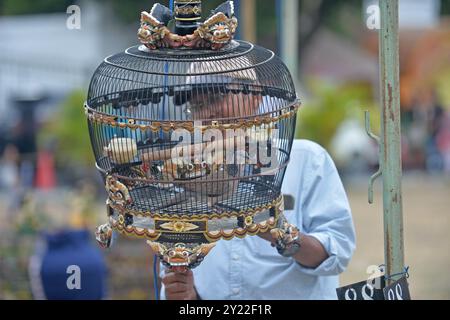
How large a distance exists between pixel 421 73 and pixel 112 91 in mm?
12667

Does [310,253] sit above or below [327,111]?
above

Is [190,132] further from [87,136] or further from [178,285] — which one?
[87,136]

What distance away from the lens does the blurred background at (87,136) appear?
22.7 feet

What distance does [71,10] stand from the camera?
3.34m

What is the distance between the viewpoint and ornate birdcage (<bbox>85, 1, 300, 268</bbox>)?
276cm

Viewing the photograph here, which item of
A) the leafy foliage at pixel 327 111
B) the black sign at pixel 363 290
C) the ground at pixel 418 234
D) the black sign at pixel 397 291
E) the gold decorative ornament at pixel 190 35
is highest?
the gold decorative ornament at pixel 190 35

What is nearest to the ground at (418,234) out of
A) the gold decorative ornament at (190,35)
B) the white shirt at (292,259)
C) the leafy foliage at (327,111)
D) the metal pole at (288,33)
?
the leafy foliage at (327,111)

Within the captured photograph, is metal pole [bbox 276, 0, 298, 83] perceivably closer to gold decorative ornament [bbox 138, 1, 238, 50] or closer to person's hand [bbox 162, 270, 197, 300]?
person's hand [bbox 162, 270, 197, 300]

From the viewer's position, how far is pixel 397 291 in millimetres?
2795

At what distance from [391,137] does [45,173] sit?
9801 mm

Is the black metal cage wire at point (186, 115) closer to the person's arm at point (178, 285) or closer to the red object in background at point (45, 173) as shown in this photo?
the person's arm at point (178, 285)

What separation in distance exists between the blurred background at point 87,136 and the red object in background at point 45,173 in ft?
0.09

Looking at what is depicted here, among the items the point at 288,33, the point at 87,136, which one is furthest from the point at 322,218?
the point at 87,136
